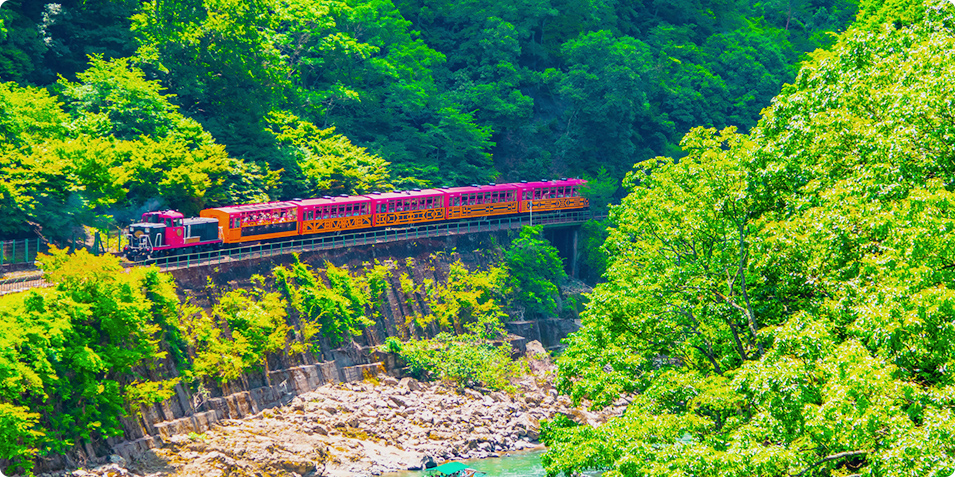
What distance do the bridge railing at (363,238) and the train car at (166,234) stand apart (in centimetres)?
48

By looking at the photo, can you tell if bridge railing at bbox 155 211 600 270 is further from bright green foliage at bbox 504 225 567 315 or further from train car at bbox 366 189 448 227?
bright green foliage at bbox 504 225 567 315

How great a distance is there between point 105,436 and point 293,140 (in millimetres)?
23990

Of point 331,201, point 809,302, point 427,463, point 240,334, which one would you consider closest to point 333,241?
point 331,201

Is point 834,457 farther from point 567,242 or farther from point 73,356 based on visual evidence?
point 567,242

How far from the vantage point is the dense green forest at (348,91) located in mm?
40969

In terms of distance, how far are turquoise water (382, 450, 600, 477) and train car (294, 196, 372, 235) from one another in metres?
14.1

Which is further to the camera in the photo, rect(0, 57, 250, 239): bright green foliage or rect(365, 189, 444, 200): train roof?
rect(365, 189, 444, 200): train roof

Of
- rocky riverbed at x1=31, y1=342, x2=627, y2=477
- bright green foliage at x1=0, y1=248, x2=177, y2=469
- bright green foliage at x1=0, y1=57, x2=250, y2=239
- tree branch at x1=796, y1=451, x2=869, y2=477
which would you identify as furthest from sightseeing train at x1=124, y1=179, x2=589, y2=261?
tree branch at x1=796, y1=451, x2=869, y2=477

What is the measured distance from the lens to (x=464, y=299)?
1908 inches

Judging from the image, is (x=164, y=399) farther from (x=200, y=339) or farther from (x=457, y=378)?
(x=457, y=378)

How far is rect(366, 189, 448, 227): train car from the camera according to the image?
48.5 metres

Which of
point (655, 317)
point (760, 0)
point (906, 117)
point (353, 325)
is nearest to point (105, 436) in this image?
point (353, 325)

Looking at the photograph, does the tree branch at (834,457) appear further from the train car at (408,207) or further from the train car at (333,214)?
the train car at (408,207)

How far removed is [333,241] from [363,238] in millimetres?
2169
